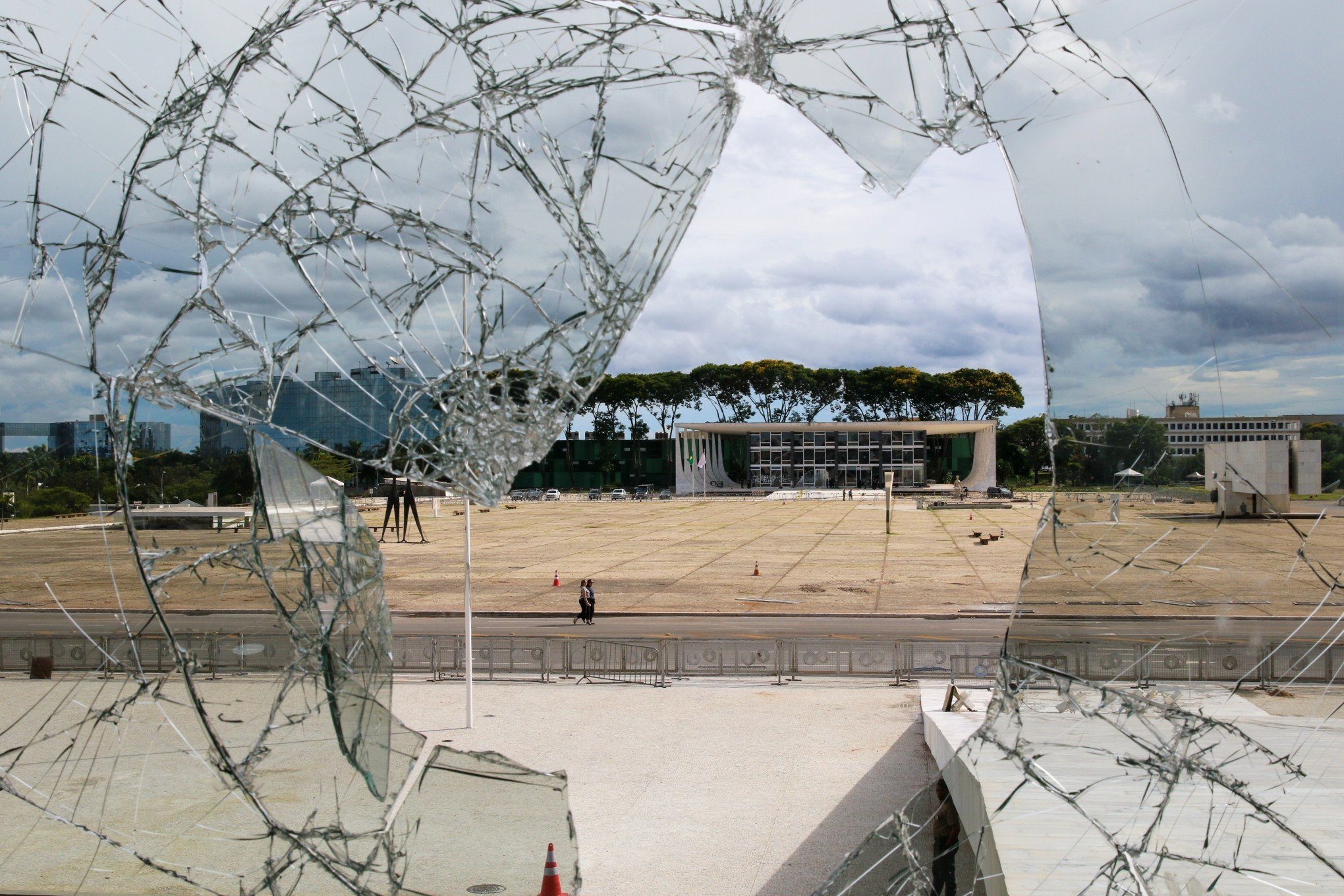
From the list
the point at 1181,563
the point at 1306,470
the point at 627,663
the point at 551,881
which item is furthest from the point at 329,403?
the point at 627,663

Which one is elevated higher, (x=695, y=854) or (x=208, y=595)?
(x=208, y=595)

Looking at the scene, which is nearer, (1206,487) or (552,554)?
(1206,487)

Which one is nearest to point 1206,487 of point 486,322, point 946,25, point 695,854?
point 946,25

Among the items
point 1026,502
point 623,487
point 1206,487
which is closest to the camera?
point 1206,487

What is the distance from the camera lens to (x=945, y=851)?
532 centimetres

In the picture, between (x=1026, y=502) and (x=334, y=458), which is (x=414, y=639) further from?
(x=1026, y=502)

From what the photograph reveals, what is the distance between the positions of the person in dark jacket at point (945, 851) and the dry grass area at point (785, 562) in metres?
1.33

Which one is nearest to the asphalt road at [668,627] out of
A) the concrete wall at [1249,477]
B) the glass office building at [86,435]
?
the glass office building at [86,435]

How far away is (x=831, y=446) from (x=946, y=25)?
83.3 m

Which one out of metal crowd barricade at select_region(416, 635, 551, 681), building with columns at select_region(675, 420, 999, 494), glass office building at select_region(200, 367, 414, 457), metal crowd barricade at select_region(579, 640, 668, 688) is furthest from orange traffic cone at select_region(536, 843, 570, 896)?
building with columns at select_region(675, 420, 999, 494)

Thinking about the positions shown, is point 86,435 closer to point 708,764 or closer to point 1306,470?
point 708,764

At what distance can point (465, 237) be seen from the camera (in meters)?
5.55

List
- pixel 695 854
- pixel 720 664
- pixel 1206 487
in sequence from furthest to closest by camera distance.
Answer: pixel 720 664
pixel 695 854
pixel 1206 487

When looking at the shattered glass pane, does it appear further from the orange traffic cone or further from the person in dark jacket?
the person in dark jacket
